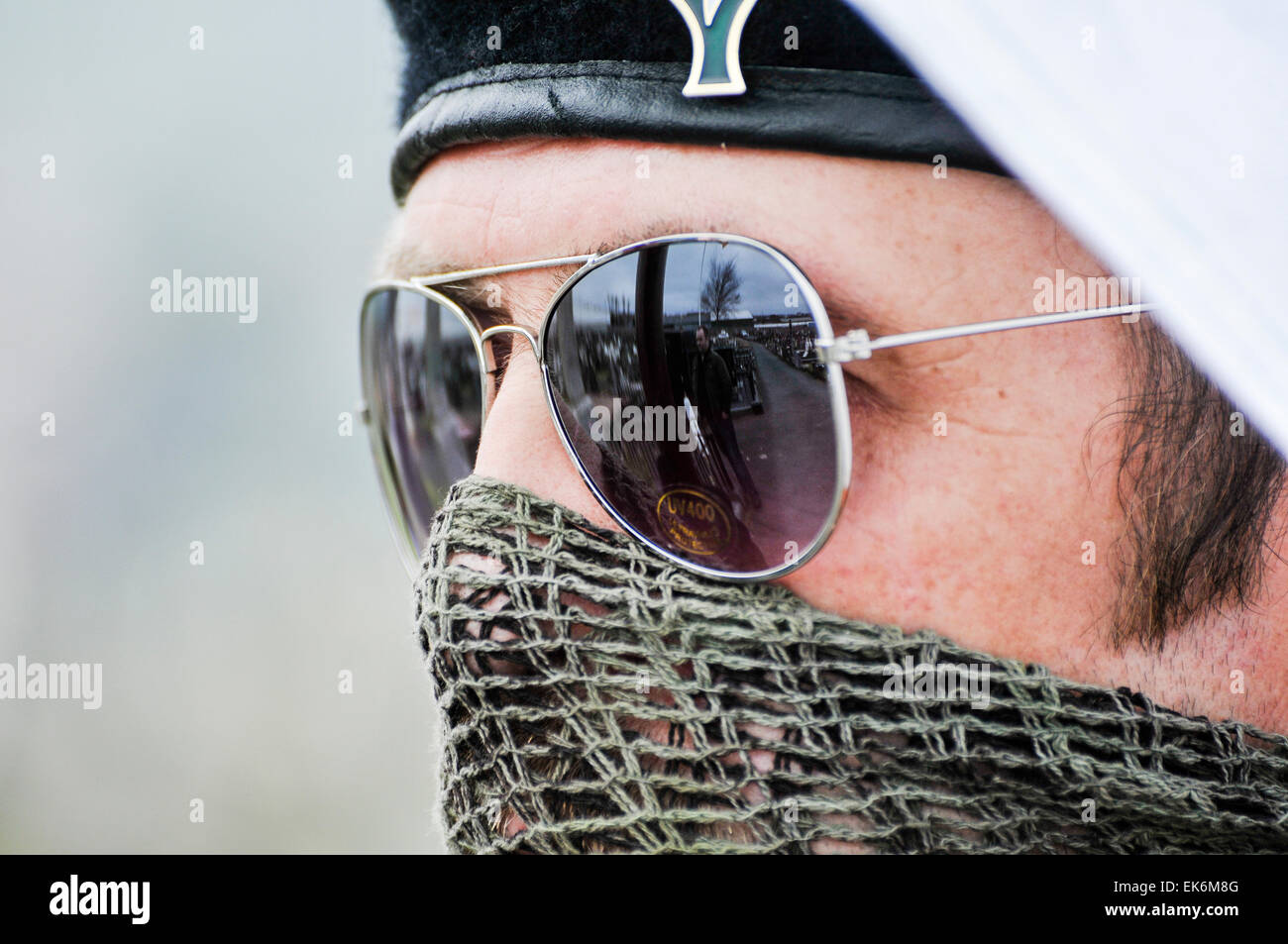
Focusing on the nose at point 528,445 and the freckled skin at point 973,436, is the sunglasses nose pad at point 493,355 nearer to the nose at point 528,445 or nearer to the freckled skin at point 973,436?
Result: the nose at point 528,445

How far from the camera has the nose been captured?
1.29 meters

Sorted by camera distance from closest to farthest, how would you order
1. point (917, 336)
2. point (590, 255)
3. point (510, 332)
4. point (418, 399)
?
point (917, 336)
point (590, 255)
point (510, 332)
point (418, 399)

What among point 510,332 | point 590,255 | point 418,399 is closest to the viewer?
point 590,255

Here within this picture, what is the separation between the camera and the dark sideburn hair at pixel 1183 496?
3.75ft

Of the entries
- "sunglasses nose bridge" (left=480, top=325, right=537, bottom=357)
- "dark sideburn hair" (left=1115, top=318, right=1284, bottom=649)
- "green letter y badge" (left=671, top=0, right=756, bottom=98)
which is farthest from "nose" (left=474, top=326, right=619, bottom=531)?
"dark sideburn hair" (left=1115, top=318, right=1284, bottom=649)

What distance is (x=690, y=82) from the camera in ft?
3.86

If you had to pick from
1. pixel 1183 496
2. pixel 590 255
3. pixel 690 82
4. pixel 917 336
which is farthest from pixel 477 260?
pixel 1183 496

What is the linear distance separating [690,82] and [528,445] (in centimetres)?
52

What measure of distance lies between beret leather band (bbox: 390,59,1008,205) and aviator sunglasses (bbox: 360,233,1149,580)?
0.14 metres

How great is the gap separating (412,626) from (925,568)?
733mm

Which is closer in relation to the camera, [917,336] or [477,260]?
[917,336]

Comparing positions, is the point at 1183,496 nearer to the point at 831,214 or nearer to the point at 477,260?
the point at 831,214

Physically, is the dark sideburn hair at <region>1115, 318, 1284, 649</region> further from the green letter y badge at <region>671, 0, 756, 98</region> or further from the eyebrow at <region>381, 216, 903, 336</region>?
the green letter y badge at <region>671, 0, 756, 98</region>
